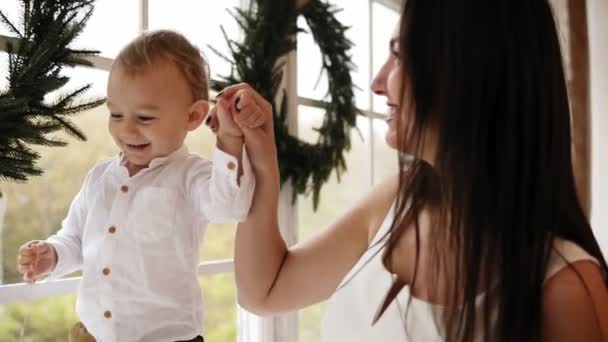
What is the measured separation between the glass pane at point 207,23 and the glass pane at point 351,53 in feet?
0.94

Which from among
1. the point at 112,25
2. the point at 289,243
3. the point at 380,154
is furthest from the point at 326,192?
the point at 112,25

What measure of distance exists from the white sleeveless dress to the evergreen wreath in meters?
0.45

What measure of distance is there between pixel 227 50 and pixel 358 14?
3.01ft

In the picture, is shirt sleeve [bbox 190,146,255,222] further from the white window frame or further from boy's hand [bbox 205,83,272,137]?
the white window frame

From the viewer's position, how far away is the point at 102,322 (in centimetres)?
91

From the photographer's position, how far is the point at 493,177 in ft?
2.52

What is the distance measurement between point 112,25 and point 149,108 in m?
0.49

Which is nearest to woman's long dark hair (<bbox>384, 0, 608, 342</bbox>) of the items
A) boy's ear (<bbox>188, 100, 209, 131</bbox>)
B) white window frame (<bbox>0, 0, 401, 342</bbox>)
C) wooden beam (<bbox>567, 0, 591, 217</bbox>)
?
boy's ear (<bbox>188, 100, 209, 131</bbox>)

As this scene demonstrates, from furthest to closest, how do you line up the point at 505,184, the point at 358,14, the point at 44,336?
the point at 358,14 → the point at 44,336 → the point at 505,184

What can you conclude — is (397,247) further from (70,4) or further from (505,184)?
(70,4)

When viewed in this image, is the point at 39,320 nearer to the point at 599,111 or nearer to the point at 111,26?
the point at 111,26

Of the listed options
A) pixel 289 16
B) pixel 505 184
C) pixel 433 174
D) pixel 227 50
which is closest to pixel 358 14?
pixel 289 16

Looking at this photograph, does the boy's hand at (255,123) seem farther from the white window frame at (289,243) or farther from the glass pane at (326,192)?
the glass pane at (326,192)

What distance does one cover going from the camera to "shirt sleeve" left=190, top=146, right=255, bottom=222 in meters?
0.85
